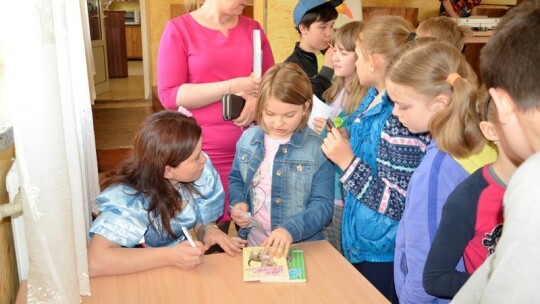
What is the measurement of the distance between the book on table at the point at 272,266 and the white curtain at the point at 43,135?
52 centimetres

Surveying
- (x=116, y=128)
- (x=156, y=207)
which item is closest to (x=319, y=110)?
(x=156, y=207)

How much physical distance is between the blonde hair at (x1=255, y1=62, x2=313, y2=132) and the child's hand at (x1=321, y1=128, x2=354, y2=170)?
0.66 ft

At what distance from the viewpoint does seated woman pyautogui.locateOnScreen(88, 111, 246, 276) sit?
1330 millimetres

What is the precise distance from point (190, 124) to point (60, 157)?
731mm

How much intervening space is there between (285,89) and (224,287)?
72 centimetres

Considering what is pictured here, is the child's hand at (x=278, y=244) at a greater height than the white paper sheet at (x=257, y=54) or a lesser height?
lesser

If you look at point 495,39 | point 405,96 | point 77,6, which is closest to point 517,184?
point 495,39

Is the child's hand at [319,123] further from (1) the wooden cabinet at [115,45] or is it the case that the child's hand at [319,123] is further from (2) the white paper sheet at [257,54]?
(1) the wooden cabinet at [115,45]

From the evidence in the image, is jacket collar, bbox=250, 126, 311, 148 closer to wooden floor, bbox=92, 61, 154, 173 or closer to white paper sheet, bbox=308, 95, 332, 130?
white paper sheet, bbox=308, 95, 332, 130

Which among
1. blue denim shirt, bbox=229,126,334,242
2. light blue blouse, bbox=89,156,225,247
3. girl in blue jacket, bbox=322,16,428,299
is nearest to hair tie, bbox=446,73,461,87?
girl in blue jacket, bbox=322,16,428,299

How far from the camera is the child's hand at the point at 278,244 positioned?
140 centimetres

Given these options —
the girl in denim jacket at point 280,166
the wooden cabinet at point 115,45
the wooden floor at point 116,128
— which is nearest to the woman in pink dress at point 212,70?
the girl in denim jacket at point 280,166

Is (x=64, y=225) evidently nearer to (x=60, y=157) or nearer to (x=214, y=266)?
(x=60, y=157)

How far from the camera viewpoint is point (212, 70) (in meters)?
1.81
